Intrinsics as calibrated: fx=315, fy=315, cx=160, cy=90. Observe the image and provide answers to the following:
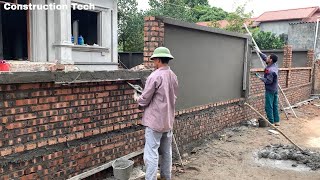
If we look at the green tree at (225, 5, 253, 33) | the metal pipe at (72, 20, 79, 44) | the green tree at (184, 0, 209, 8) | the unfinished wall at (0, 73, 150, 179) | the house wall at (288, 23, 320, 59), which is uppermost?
the green tree at (184, 0, 209, 8)

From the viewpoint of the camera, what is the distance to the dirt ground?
195 inches

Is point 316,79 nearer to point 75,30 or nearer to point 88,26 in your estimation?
point 88,26

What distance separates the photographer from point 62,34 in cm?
946

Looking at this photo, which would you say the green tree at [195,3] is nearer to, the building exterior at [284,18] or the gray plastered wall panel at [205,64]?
the building exterior at [284,18]

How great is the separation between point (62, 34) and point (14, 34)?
1.75m

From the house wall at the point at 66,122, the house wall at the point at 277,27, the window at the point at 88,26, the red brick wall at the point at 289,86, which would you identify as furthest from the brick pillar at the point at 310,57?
the house wall at the point at 277,27

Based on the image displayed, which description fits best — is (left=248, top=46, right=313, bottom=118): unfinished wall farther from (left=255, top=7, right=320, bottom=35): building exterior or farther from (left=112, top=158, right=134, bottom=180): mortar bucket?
(left=255, top=7, right=320, bottom=35): building exterior

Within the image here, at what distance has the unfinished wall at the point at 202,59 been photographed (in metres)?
5.33

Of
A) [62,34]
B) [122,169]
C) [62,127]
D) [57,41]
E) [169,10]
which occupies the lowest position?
[122,169]

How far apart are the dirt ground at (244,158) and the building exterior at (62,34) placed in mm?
4915

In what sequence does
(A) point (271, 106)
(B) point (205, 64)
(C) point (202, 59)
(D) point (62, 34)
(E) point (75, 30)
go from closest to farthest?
(C) point (202, 59) < (B) point (205, 64) < (A) point (271, 106) < (D) point (62, 34) < (E) point (75, 30)

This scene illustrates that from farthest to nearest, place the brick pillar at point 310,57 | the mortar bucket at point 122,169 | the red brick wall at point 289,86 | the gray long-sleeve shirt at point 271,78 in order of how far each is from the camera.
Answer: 1. the brick pillar at point 310,57
2. the red brick wall at point 289,86
3. the gray long-sleeve shirt at point 271,78
4. the mortar bucket at point 122,169

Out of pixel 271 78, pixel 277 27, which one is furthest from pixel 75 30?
pixel 277 27

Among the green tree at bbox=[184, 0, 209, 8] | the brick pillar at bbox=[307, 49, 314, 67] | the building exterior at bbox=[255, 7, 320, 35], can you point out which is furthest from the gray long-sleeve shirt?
the green tree at bbox=[184, 0, 209, 8]
